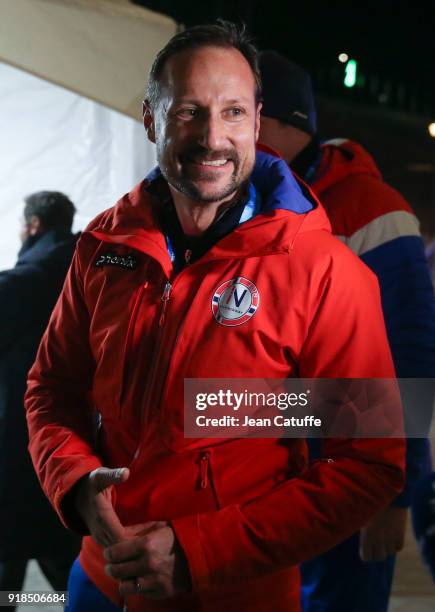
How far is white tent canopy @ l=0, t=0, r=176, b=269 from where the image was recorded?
1.92m

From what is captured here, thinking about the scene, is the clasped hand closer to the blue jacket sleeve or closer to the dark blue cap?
the blue jacket sleeve

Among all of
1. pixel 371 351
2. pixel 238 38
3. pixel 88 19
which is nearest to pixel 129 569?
pixel 371 351

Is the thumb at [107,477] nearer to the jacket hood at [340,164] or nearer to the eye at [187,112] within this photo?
the eye at [187,112]

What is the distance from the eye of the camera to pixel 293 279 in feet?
3.59

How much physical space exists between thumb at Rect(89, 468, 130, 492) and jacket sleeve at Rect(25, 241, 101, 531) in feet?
0.42

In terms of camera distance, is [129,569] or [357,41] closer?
[129,569]

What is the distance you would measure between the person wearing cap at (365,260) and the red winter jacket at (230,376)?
0.33 meters

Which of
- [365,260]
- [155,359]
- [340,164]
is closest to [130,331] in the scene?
[155,359]

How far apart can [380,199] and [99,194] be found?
0.91 metres

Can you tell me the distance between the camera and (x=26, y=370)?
206 cm

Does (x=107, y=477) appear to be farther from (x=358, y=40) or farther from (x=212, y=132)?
(x=358, y=40)

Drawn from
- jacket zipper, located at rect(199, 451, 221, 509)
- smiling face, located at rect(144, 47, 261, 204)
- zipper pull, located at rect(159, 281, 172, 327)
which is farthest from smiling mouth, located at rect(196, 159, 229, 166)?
jacket zipper, located at rect(199, 451, 221, 509)

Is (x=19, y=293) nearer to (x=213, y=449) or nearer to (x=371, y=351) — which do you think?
(x=213, y=449)

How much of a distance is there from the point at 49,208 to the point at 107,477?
1.15 metres
